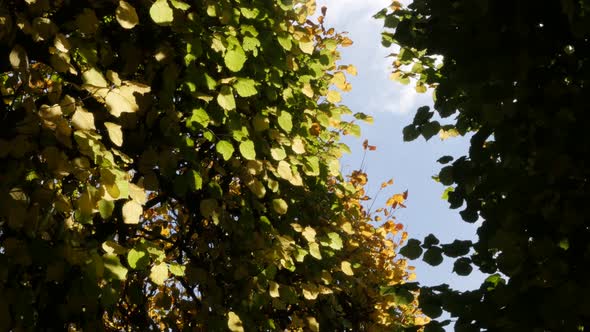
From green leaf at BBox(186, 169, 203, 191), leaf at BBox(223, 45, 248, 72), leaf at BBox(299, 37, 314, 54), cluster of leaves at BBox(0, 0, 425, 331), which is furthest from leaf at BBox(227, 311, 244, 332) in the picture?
leaf at BBox(299, 37, 314, 54)

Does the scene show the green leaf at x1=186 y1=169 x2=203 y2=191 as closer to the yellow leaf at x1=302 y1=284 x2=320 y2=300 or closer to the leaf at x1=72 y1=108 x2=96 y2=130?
the leaf at x1=72 y1=108 x2=96 y2=130

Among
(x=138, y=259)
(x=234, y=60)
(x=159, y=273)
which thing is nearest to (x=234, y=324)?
(x=159, y=273)

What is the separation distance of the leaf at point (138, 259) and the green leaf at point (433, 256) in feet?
4.48

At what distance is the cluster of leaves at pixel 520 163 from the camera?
202 cm

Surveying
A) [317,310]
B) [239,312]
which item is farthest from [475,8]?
[317,310]

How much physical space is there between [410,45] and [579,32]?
1034 mm

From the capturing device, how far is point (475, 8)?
2525mm

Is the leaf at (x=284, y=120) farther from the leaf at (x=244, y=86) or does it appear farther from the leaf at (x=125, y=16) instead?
the leaf at (x=125, y=16)

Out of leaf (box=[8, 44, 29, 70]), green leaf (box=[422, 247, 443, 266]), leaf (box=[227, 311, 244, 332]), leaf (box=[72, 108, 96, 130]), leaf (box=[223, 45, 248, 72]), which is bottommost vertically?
leaf (box=[227, 311, 244, 332])

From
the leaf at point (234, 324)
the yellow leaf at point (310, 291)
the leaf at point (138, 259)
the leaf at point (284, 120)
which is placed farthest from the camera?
the leaf at point (284, 120)

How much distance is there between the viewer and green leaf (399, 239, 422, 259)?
252 cm

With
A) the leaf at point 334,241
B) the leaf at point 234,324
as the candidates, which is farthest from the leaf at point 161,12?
the leaf at point 334,241

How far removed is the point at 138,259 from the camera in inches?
93.7

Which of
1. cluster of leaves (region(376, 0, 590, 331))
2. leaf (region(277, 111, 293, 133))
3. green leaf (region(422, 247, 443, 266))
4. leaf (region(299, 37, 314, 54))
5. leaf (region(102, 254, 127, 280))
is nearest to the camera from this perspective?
cluster of leaves (region(376, 0, 590, 331))
